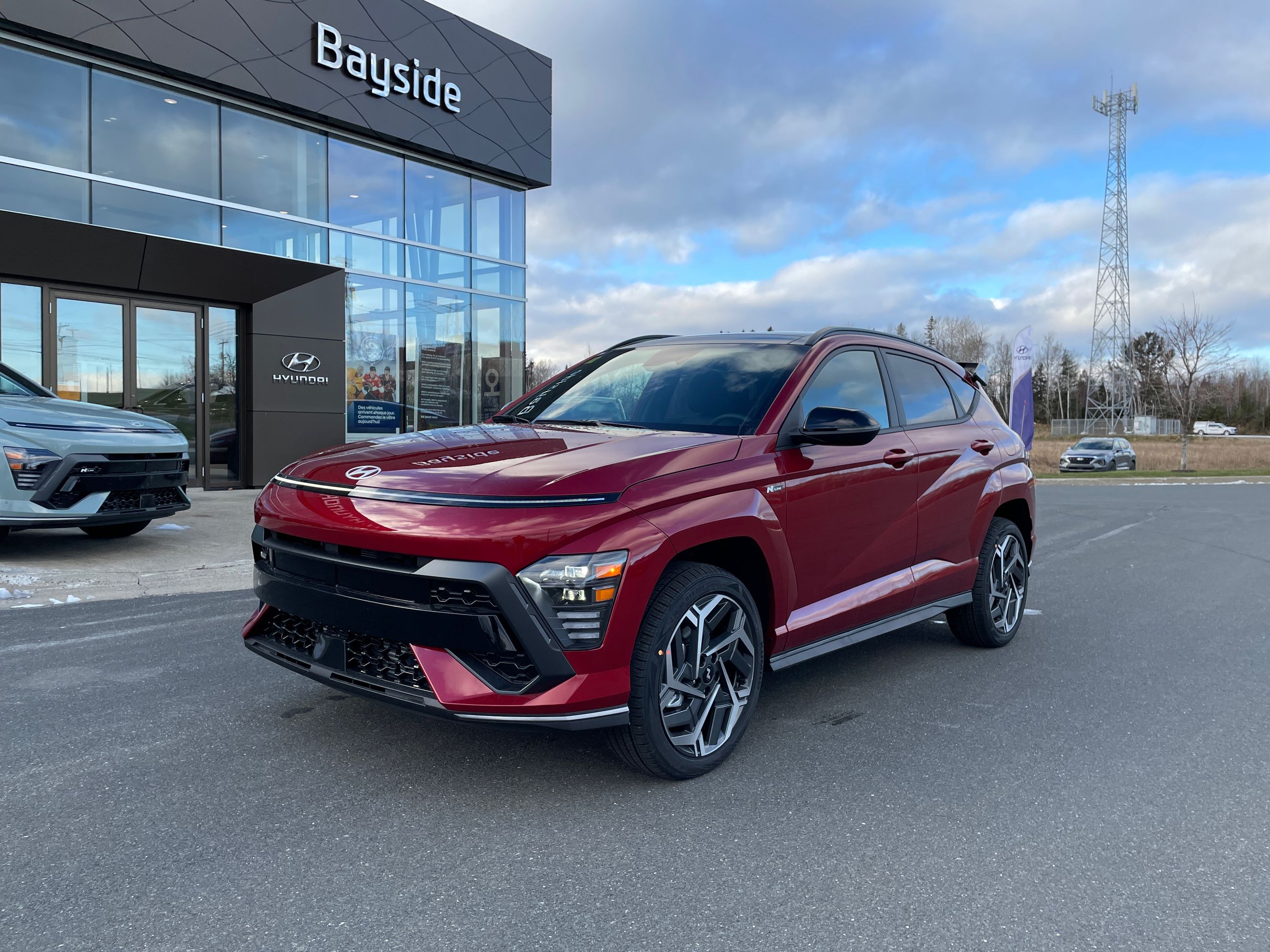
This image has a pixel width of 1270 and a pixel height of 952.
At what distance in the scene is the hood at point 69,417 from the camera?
24.2ft

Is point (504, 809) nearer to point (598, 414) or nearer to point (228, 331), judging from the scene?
point (598, 414)

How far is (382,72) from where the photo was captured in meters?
16.0

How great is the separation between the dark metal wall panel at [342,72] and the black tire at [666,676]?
519 inches

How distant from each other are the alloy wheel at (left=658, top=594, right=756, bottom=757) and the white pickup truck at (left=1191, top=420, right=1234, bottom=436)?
93.0m

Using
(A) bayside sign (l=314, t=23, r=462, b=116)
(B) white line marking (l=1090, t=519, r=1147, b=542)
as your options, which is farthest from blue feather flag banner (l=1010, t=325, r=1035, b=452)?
(A) bayside sign (l=314, t=23, r=462, b=116)

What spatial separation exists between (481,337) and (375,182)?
11.9ft

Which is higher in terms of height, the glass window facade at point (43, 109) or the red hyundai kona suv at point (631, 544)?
the glass window facade at point (43, 109)

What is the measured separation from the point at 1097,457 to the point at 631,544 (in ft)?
114

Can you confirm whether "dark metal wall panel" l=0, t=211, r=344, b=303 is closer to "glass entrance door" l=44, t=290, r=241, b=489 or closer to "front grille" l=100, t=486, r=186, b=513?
"glass entrance door" l=44, t=290, r=241, b=489

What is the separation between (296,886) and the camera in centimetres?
265

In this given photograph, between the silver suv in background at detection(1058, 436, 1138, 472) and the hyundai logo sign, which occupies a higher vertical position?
the hyundai logo sign

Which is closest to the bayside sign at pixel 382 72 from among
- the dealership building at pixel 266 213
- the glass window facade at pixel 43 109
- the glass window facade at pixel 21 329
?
the dealership building at pixel 266 213

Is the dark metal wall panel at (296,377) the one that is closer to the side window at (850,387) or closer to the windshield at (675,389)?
the windshield at (675,389)

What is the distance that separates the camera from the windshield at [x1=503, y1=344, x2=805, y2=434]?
13.5 ft
